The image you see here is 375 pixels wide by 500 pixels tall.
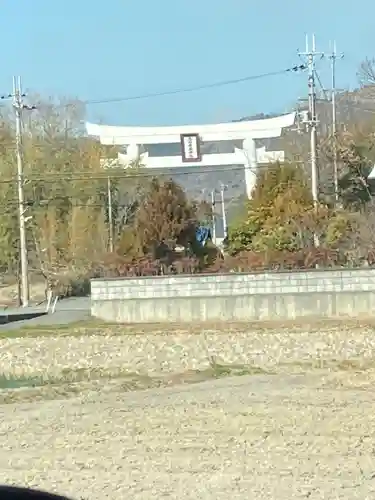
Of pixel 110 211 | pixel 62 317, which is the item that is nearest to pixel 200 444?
pixel 62 317

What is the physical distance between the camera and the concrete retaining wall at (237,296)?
963 inches

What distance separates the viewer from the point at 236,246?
103ft

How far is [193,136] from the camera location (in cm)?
5597

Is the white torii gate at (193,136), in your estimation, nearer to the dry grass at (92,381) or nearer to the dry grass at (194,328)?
the dry grass at (194,328)

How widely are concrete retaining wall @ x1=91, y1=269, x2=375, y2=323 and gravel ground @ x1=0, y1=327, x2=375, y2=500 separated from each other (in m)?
6.86

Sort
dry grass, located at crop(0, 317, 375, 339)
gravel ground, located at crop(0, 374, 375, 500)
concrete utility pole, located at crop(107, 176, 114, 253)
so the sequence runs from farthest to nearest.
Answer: concrete utility pole, located at crop(107, 176, 114, 253)
dry grass, located at crop(0, 317, 375, 339)
gravel ground, located at crop(0, 374, 375, 500)

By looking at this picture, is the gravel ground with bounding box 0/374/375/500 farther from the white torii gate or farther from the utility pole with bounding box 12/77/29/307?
the white torii gate

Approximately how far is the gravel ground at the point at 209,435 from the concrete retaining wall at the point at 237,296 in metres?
6.86

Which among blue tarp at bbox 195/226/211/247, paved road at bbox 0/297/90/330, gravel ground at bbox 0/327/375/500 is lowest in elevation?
paved road at bbox 0/297/90/330

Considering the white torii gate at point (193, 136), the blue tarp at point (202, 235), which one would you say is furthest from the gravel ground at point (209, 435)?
the white torii gate at point (193, 136)

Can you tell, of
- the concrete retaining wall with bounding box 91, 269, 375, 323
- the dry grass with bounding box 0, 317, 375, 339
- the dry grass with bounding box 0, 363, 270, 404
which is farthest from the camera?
the concrete retaining wall with bounding box 91, 269, 375, 323

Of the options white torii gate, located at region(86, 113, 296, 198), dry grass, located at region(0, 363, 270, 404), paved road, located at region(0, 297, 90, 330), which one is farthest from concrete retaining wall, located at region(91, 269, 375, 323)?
white torii gate, located at region(86, 113, 296, 198)

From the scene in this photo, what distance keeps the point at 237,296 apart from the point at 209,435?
15504mm

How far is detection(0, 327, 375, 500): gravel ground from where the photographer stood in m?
7.44
